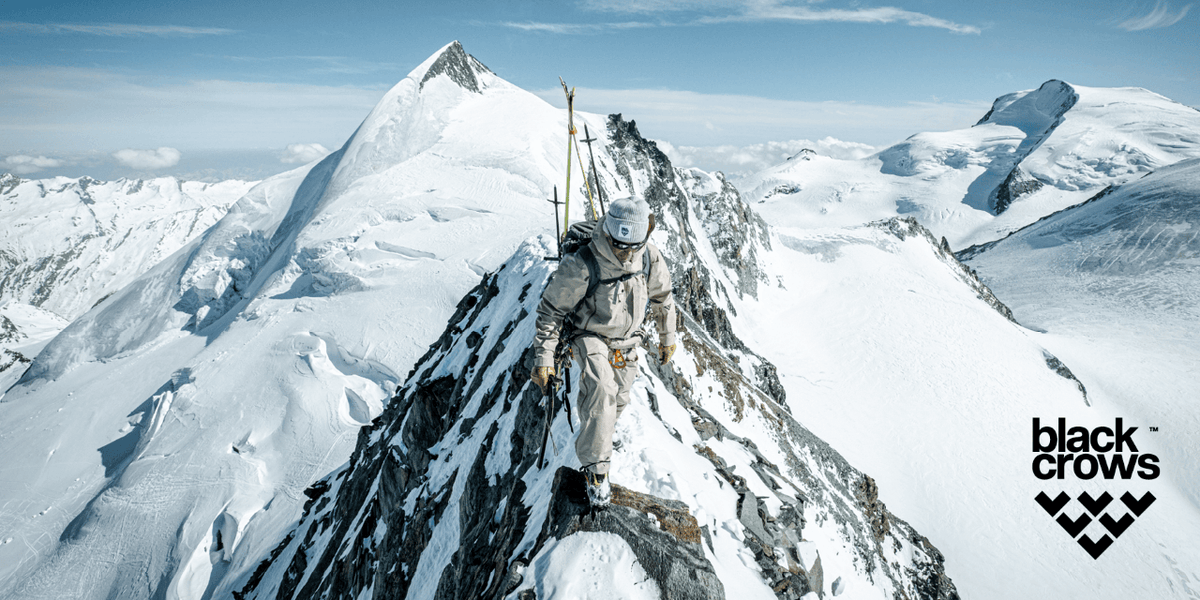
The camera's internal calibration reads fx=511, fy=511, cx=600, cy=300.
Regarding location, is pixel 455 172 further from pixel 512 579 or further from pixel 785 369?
pixel 512 579

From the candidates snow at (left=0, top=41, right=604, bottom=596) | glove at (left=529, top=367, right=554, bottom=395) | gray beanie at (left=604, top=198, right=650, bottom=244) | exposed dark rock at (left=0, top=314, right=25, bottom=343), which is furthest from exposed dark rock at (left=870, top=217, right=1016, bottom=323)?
exposed dark rock at (left=0, top=314, right=25, bottom=343)

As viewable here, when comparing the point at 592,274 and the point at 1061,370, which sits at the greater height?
the point at 592,274

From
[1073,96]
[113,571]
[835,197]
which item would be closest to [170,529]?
[113,571]

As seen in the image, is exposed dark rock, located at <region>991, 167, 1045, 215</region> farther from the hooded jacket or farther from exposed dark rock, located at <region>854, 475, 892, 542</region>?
the hooded jacket

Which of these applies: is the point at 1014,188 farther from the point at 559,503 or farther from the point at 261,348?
the point at 559,503

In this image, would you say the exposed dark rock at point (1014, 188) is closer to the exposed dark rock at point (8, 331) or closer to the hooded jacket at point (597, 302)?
the hooded jacket at point (597, 302)

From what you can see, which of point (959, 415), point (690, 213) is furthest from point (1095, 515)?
point (690, 213)
